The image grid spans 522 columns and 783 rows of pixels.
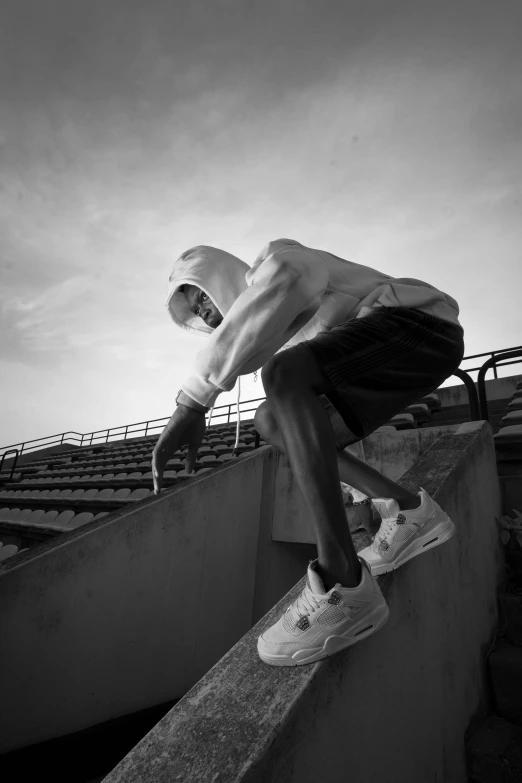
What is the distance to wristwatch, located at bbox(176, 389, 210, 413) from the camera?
4.07ft

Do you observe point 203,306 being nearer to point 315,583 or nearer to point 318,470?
point 318,470

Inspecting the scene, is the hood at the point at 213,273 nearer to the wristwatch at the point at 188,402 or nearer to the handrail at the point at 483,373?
the wristwatch at the point at 188,402

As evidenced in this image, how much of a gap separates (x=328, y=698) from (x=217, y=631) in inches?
80.2

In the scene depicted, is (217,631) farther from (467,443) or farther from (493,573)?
(467,443)

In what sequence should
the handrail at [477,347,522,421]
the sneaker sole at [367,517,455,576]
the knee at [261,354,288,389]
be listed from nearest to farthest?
1. the knee at [261,354,288,389]
2. the sneaker sole at [367,517,455,576]
3. the handrail at [477,347,522,421]

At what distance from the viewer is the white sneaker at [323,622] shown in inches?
36.1

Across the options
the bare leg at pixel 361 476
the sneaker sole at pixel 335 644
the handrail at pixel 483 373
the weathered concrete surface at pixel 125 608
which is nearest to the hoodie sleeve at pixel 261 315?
the bare leg at pixel 361 476

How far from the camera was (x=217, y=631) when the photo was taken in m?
2.68

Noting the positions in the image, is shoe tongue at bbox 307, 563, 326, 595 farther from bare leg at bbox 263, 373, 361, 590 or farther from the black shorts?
the black shorts

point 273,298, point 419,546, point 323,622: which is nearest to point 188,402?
point 273,298

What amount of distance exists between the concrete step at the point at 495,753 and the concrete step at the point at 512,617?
31 centimetres

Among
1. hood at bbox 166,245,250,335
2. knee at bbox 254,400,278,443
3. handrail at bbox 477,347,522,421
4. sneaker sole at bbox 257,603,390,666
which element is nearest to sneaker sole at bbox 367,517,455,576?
sneaker sole at bbox 257,603,390,666

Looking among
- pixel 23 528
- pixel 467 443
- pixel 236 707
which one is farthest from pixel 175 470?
pixel 236 707

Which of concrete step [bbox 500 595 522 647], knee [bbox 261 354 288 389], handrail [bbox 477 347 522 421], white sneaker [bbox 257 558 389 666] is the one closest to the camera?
white sneaker [bbox 257 558 389 666]
